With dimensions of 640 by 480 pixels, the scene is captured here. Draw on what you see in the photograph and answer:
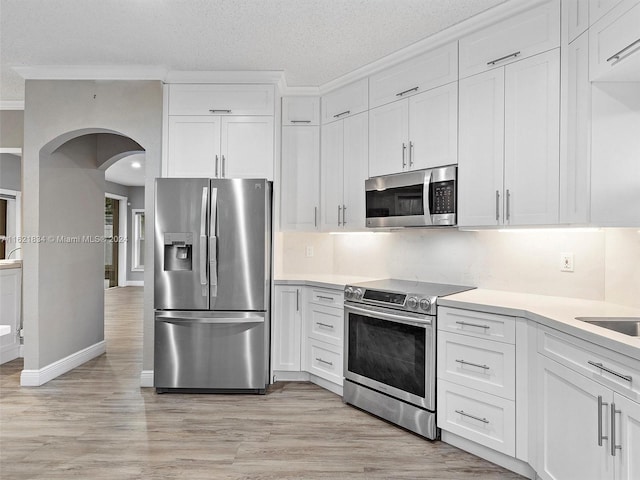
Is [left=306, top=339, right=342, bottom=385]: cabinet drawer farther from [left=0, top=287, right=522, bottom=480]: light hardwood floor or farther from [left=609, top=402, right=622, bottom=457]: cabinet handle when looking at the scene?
[left=609, top=402, right=622, bottom=457]: cabinet handle

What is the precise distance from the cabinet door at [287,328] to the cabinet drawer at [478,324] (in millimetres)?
1409

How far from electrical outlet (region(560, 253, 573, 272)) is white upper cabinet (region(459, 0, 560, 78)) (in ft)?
4.09

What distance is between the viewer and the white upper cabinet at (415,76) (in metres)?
2.80

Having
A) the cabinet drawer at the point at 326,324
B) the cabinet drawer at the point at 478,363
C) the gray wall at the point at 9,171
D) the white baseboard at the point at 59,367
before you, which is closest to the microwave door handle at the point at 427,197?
the cabinet drawer at the point at 478,363

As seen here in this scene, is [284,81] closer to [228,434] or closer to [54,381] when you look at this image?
[228,434]

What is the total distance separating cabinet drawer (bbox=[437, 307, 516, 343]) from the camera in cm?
219

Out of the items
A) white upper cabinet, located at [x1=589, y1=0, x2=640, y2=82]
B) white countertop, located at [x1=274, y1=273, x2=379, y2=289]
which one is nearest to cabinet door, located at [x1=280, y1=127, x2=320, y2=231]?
white countertop, located at [x1=274, y1=273, x2=379, y2=289]

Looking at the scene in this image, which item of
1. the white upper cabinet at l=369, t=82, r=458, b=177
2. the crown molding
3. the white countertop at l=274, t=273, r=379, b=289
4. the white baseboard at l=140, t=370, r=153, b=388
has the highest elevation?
the crown molding

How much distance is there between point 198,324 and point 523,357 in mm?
2384

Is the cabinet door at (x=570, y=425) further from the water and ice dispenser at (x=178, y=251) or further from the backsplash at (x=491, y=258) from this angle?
the water and ice dispenser at (x=178, y=251)

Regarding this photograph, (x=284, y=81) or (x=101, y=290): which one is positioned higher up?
(x=284, y=81)

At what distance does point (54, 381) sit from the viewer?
141 inches

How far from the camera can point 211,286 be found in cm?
325

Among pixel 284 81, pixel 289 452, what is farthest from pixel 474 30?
pixel 289 452
